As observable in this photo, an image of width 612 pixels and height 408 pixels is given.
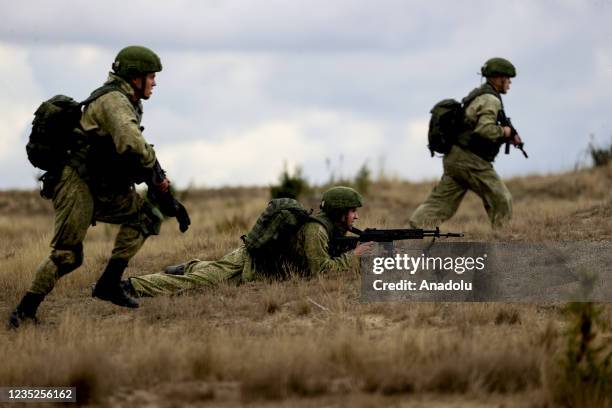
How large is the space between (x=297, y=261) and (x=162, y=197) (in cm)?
163

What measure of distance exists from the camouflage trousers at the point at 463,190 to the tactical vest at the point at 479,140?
0.24 ft

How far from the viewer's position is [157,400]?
254 inches

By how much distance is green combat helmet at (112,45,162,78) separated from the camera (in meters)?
8.57

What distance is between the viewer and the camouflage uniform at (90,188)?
823 centimetres

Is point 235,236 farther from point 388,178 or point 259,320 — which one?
point 388,178

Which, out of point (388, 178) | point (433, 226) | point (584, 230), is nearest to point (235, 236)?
point (433, 226)

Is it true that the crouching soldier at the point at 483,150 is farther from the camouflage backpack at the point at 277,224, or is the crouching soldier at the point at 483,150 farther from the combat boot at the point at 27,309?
the combat boot at the point at 27,309

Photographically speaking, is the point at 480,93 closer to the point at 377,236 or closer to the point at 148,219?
the point at 377,236

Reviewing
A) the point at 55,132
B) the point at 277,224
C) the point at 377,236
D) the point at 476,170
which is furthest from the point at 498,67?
the point at 55,132

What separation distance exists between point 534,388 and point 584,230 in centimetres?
571

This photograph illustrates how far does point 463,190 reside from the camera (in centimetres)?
1295

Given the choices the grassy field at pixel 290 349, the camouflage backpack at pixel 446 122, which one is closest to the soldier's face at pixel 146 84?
the grassy field at pixel 290 349

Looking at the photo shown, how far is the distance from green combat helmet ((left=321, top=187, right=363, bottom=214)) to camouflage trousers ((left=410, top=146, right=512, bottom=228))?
3.03m

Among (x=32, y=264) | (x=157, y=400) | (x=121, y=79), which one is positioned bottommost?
(x=157, y=400)
